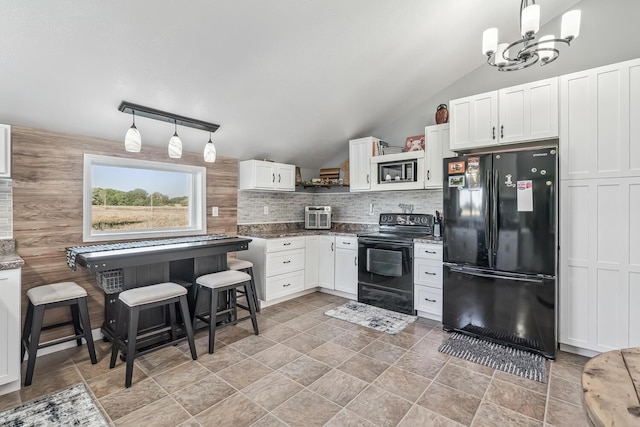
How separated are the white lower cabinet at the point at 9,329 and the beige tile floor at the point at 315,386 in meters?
0.13

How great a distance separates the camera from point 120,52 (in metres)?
2.16

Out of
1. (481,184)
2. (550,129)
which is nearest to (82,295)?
(481,184)

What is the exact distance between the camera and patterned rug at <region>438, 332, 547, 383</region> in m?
2.34

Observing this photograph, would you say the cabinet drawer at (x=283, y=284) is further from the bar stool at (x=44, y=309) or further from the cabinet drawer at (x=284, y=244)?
the bar stool at (x=44, y=309)

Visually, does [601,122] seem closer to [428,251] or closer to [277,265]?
[428,251]

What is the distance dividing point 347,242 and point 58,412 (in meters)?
3.02

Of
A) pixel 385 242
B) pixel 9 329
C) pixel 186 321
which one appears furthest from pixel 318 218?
pixel 9 329

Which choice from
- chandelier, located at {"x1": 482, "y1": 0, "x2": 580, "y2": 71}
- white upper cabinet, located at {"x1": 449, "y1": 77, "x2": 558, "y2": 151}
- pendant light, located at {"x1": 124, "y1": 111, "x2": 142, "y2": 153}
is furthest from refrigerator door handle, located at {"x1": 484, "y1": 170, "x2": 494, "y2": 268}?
pendant light, located at {"x1": 124, "y1": 111, "x2": 142, "y2": 153}

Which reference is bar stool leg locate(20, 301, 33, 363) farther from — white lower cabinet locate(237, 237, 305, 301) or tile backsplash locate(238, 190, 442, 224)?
tile backsplash locate(238, 190, 442, 224)

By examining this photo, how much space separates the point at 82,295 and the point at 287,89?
2471mm

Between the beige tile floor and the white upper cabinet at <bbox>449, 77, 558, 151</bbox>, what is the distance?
1.90 m

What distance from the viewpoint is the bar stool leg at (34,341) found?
7.10 feet

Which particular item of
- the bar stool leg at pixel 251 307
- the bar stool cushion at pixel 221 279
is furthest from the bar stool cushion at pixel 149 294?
the bar stool leg at pixel 251 307

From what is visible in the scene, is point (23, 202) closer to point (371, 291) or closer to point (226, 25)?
point (226, 25)
